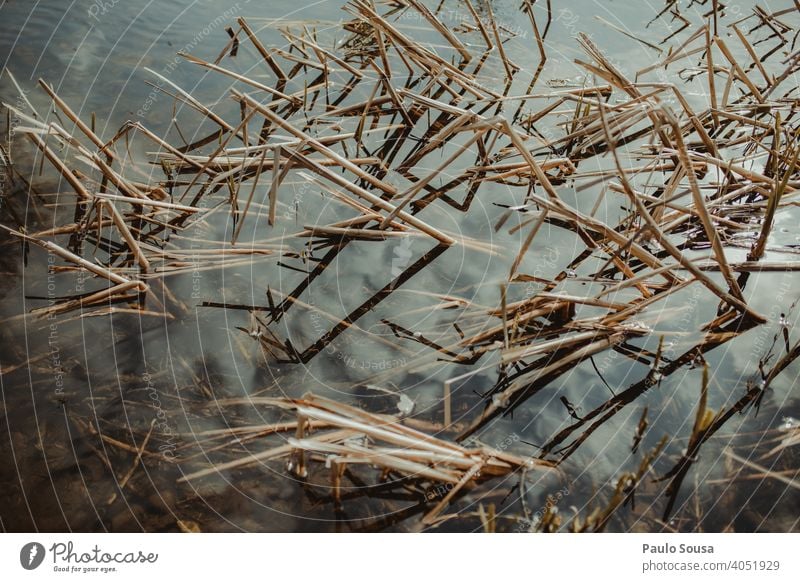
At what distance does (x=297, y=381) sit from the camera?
2.21 meters

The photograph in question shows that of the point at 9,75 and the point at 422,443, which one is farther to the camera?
the point at 9,75

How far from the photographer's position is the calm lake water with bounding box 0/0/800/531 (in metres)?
1.88

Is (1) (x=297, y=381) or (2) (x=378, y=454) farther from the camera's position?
(1) (x=297, y=381)

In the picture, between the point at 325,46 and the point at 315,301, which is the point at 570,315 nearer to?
the point at 315,301

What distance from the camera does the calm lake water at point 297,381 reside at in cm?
188

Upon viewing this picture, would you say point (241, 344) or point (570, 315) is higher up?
point (570, 315)

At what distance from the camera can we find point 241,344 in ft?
7.52

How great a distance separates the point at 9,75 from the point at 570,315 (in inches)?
129

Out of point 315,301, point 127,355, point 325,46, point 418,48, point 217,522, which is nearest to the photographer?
point 217,522
